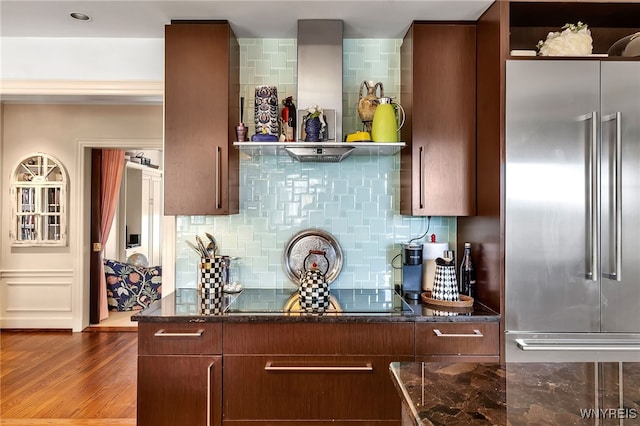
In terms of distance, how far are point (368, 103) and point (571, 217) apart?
3.95 ft

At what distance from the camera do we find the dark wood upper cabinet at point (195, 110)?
237cm

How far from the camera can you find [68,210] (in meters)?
5.04

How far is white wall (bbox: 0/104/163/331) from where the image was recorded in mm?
4977

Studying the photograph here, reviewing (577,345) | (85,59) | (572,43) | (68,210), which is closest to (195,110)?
A: (85,59)

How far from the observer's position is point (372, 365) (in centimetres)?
203

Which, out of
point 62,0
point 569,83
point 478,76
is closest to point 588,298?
point 569,83

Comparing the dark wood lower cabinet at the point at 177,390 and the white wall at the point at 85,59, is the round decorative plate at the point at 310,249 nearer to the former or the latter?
the dark wood lower cabinet at the point at 177,390

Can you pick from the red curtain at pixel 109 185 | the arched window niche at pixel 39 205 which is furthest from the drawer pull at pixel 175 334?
the red curtain at pixel 109 185

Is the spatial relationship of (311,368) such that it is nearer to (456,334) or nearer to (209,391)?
(209,391)

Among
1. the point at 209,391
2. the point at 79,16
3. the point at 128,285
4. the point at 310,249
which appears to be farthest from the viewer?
the point at 128,285

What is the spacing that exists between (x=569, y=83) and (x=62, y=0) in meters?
2.54

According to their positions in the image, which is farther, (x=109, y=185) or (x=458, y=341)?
(x=109, y=185)

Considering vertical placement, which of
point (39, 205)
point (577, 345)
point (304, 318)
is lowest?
point (577, 345)

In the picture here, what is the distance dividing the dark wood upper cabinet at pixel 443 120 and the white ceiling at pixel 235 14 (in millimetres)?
146
